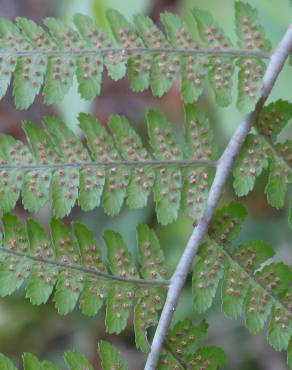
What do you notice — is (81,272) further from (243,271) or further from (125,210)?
(125,210)

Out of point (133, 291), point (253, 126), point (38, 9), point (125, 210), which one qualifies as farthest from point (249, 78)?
point (38, 9)

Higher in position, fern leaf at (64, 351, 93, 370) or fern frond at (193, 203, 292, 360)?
fern frond at (193, 203, 292, 360)

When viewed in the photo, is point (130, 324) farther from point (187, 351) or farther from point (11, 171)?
point (11, 171)

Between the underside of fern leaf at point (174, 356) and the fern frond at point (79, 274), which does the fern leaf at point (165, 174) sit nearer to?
the fern frond at point (79, 274)

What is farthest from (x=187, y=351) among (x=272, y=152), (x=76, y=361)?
(x=272, y=152)

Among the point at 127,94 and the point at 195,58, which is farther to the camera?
the point at 127,94

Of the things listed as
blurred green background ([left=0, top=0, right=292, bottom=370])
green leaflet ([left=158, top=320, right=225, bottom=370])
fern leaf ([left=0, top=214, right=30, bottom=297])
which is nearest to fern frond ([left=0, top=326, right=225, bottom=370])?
green leaflet ([left=158, top=320, right=225, bottom=370])

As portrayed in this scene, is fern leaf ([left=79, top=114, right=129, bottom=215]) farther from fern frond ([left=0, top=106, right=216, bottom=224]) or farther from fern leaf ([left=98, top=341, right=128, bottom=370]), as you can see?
fern leaf ([left=98, top=341, right=128, bottom=370])
